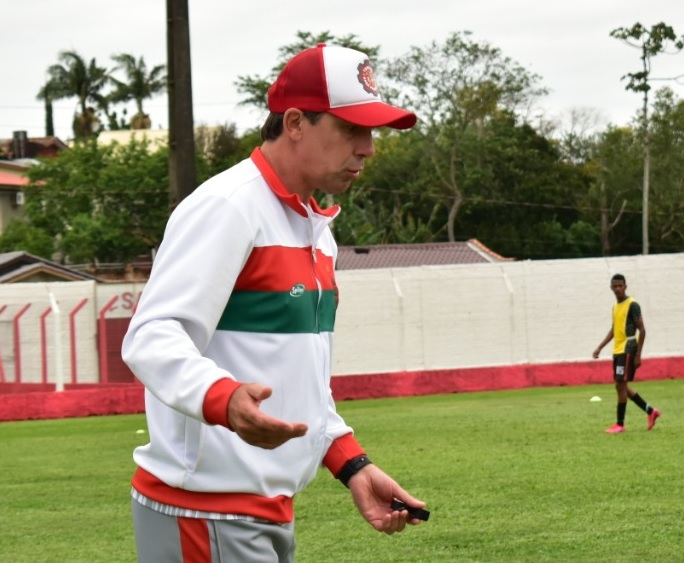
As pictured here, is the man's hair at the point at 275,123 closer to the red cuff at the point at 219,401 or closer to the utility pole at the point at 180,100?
the red cuff at the point at 219,401

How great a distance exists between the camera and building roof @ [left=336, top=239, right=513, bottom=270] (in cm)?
4826

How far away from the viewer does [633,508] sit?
32.2 ft

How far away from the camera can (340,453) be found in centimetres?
403

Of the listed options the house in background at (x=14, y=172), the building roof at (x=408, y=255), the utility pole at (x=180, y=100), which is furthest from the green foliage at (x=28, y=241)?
the utility pole at (x=180, y=100)

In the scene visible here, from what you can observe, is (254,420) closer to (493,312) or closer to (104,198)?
(493,312)

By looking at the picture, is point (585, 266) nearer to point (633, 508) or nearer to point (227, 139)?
point (633, 508)

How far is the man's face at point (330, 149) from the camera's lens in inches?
142

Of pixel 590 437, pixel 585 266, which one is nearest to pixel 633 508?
pixel 590 437

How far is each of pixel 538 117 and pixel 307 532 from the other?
6827 cm

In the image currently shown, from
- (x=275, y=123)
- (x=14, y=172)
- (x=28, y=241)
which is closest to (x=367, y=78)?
(x=275, y=123)

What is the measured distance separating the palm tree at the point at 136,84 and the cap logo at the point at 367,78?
100.0m

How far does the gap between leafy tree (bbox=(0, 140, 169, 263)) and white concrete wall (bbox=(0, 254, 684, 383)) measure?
3957cm

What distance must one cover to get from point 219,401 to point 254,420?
0.31 ft

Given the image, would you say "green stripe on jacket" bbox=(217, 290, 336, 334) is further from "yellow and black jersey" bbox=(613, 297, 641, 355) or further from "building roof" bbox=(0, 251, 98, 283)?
"building roof" bbox=(0, 251, 98, 283)
